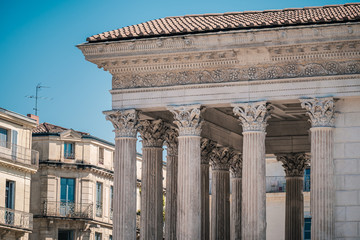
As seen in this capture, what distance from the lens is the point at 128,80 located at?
5322 cm

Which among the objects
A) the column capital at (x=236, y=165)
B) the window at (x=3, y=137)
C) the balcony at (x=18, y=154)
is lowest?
the column capital at (x=236, y=165)

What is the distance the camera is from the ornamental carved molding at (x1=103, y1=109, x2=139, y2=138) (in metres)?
52.8

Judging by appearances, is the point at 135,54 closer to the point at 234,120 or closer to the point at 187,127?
the point at 187,127

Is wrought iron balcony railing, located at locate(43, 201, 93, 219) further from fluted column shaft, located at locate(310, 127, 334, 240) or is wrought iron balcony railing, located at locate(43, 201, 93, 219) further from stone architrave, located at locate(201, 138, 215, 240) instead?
fluted column shaft, located at locate(310, 127, 334, 240)

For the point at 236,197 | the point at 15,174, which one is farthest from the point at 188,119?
the point at 15,174

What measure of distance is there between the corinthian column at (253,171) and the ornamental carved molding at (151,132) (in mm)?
5812

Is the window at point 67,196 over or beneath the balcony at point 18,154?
beneath

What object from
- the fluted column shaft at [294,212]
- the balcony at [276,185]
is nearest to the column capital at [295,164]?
the fluted column shaft at [294,212]

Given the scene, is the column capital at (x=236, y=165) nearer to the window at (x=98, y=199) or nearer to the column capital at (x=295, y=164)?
the column capital at (x=295, y=164)

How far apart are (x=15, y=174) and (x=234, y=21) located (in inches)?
1160

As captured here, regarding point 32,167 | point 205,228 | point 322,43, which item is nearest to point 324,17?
point 322,43

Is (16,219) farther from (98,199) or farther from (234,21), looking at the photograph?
(234,21)

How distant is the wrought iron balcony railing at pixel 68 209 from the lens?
286 ft

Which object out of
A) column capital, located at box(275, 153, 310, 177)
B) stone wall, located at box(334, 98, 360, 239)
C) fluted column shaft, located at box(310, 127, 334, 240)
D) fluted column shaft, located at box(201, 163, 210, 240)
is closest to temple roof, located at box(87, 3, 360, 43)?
stone wall, located at box(334, 98, 360, 239)
